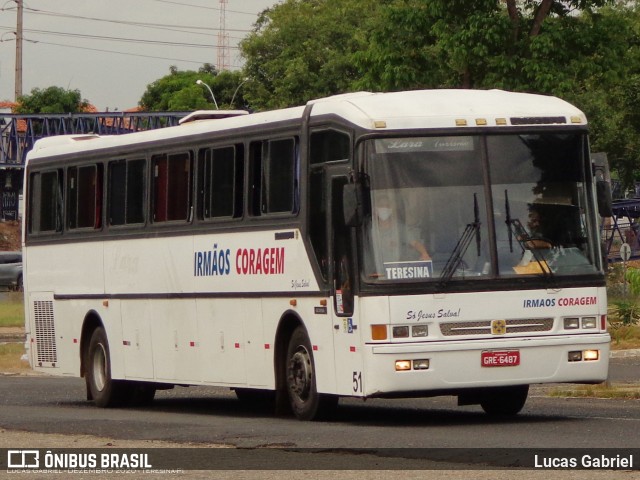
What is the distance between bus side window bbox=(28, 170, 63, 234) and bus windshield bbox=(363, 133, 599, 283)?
8.19 meters

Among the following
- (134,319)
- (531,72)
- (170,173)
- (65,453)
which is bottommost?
(65,453)

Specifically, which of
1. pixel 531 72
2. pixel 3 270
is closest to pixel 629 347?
pixel 531 72

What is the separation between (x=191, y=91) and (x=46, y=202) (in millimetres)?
99217

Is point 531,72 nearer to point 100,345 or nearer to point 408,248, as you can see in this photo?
point 100,345

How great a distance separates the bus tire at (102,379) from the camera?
70.8 ft

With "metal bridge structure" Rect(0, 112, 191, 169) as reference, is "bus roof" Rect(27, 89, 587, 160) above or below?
below

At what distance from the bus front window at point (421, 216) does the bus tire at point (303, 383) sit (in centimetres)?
154

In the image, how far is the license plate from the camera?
15391mm

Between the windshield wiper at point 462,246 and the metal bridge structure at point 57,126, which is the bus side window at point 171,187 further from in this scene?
the metal bridge structure at point 57,126

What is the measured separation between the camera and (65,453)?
13.4 metres

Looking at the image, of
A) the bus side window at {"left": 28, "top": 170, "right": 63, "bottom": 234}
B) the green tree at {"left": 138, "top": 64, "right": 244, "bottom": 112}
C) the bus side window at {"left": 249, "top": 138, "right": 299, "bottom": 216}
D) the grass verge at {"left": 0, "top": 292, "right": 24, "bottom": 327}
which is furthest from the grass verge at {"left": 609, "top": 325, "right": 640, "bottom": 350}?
the green tree at {"left": 138, "top": 64, "right": 244, "bottom": 112}

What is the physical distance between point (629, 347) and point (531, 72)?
30.0ft

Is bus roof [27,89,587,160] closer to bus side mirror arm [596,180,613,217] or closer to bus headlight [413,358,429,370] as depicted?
bus side mirror arm [596,180,613,217]

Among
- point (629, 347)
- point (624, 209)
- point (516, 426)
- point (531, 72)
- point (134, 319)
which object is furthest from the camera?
point (624, 209)
